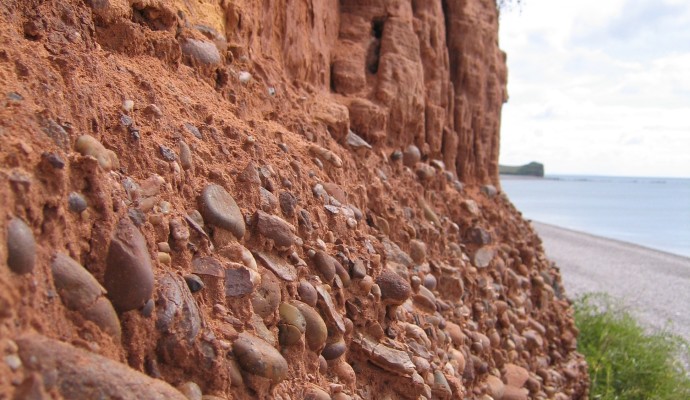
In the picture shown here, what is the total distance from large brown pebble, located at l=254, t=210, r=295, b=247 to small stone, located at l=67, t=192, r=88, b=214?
0.92 metres

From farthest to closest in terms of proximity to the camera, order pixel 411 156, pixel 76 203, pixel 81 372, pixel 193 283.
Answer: pixel 411 156, pixel 193 283, pixel 76 203, pixel 81 372

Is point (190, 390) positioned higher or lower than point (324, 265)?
lower

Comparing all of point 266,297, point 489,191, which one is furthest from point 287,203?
point 489,191

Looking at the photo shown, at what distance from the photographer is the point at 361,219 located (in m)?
3.81

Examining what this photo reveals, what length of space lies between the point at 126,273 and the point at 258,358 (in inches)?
22.3

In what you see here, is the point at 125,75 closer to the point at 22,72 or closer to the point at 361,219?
the point at 22,72

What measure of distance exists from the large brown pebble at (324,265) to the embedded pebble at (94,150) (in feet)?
3.64

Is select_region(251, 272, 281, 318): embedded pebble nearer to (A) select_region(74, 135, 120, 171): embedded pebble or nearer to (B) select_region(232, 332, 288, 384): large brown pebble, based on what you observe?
(B) select_region(232, 332, 288, 384): large brown pebble

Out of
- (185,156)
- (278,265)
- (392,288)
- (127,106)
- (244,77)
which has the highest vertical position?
(244,77)

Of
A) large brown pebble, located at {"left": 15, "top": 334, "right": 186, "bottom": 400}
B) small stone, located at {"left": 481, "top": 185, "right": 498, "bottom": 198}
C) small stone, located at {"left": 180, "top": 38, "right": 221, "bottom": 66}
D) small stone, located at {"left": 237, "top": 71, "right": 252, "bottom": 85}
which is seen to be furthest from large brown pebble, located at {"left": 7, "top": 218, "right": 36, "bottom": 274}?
small stone, located at {"left": 481, "top": 185, "right": 498, "bottom": 198}

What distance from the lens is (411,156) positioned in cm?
558

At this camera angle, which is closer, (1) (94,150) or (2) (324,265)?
(1) (94,150)

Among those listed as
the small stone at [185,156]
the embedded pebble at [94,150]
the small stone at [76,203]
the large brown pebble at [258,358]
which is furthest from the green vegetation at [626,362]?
the small stone at [76,203]

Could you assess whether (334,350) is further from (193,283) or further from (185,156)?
(185,156)
